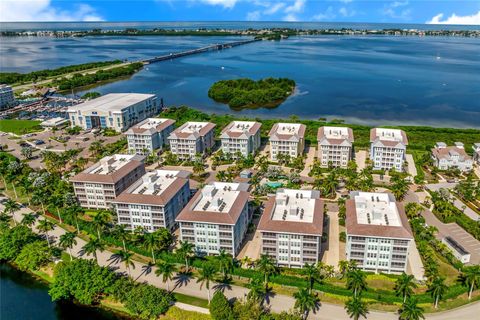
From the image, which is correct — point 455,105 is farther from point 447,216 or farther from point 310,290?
point 310,290

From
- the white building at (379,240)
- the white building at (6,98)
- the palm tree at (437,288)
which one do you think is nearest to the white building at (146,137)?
the white building at (379,240)

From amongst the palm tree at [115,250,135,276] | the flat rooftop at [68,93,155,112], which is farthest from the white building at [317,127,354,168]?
the flat rooftop at [68,93,155,112]

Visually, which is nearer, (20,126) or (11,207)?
(11,207)

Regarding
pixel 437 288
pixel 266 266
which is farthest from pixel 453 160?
pixel 266 266

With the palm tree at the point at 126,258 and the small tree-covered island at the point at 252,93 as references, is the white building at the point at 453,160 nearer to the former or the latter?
the palm tree at the point at 126,258

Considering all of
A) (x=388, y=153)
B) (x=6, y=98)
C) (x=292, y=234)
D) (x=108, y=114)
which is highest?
(x=6, y=98)

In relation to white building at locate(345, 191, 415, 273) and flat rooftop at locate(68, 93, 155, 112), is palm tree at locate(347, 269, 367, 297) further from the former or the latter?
flat rooftop at locate(68, 93, 155, 112)

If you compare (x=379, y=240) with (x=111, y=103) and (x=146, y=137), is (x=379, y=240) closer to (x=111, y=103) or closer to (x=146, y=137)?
(x=146, y=137)
